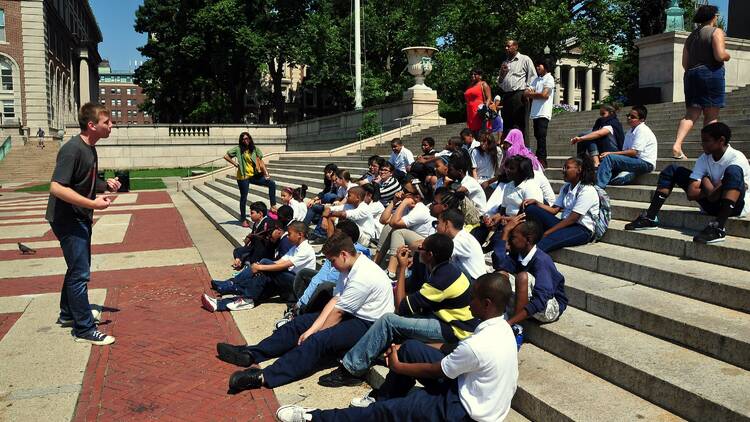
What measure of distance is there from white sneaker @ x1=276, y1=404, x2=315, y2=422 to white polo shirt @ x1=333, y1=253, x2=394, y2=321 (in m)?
1.08

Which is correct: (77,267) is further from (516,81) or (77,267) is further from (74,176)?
(516,81)

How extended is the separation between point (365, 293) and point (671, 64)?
13.8 m

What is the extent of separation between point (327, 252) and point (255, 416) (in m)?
1.46

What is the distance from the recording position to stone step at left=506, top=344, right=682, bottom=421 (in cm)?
343

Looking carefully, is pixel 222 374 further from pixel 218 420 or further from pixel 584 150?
pixel 584 150

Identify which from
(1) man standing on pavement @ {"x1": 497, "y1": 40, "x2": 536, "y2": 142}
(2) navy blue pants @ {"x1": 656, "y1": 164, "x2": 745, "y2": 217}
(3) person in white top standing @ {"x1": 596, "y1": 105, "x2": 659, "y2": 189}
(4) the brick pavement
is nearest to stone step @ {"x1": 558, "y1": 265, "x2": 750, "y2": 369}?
(2) navy blue pants @ {"x1": 656, "y1": 164, "x2": 745, "y2": 217}

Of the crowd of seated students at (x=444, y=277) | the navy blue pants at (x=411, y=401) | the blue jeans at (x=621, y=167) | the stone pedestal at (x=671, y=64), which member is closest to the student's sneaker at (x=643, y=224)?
the crowd of seated students at (x=444, y=277)

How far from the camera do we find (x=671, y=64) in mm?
15312

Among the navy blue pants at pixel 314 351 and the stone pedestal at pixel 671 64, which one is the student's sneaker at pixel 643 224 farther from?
the stone pedestal at pixel 671 64

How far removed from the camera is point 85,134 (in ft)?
18.7

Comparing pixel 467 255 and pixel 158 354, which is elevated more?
pixel 467 255

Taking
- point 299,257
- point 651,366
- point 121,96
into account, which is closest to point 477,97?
point 299,257

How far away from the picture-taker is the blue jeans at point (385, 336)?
4.40m

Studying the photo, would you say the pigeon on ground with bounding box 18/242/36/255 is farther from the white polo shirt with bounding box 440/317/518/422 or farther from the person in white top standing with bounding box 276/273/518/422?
the white polo shirt with bounding box 440/317/518/422
